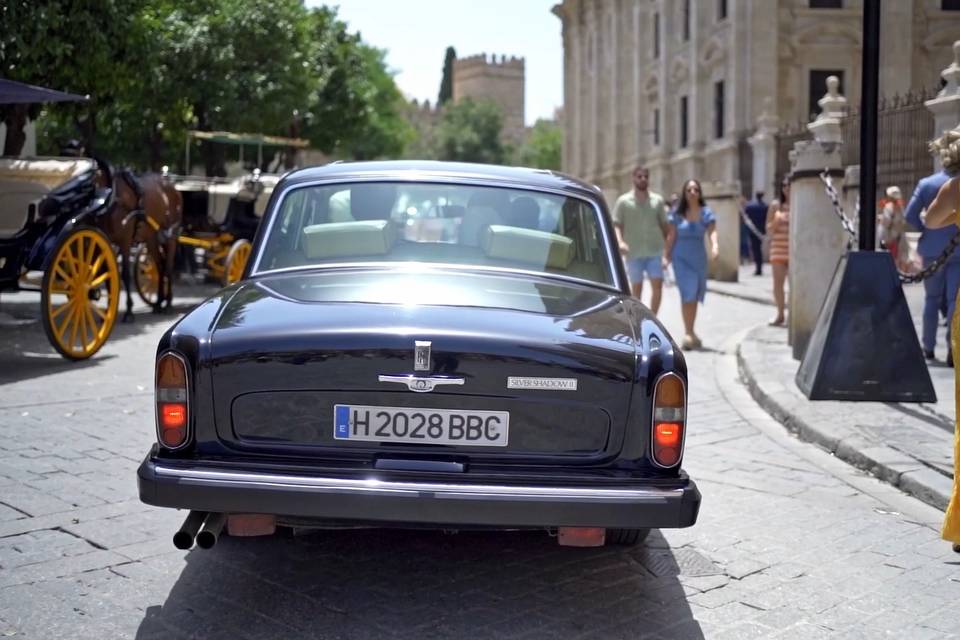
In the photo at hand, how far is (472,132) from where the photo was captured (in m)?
81.8

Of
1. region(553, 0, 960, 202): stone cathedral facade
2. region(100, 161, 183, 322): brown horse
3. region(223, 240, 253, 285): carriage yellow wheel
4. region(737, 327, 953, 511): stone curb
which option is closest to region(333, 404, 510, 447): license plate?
region(737, 327, 953, 511): stone curb

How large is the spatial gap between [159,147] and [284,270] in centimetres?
2218

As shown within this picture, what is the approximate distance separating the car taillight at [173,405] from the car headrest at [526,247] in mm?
1662

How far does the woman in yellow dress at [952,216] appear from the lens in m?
4.73

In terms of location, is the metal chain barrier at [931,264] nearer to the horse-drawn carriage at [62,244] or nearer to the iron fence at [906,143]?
the horse-drawn carriage at [62,244]

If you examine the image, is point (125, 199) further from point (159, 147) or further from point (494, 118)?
point (494, 118)

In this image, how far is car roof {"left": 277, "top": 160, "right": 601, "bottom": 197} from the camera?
5.28m

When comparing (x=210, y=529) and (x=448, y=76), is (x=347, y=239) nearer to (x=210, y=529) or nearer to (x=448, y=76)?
(x=210, y=529)

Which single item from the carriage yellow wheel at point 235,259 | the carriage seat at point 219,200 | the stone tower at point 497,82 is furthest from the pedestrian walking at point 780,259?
the stone tower at point 497,82

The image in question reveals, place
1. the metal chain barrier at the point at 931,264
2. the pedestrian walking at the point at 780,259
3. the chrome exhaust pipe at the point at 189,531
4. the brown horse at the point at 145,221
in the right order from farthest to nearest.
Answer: the pedestrian walking at the point at 780,259, the brown horse at the point at 145,221, the metal chain barrier at the point at 931,264, the chrome exhaust pipe at the point at 189,531

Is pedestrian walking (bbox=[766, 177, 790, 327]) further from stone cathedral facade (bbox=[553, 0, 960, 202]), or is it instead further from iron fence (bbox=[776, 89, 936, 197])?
stone cathedral facade (bbox=[553, 0, 960, 202])

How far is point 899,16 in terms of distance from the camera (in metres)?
40.1

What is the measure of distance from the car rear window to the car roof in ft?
0.17

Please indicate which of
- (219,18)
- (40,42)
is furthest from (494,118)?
(40,42)
